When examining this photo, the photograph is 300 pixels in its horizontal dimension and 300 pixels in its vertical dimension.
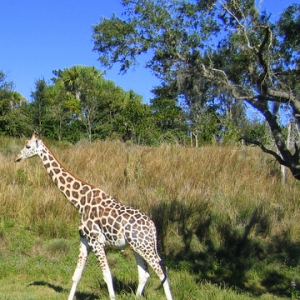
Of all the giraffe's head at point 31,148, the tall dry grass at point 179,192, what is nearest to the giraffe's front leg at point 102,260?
the giraffe's head at point 31,148

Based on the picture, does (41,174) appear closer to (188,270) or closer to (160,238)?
(160,238)

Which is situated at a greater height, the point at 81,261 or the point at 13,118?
the point at 13,118

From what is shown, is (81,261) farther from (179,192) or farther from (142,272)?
(179,192)

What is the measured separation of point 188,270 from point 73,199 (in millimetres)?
3286

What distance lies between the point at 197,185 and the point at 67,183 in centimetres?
612

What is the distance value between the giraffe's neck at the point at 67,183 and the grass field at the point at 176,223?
1593mm

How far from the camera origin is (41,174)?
45.8 ft

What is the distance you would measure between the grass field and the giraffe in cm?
64

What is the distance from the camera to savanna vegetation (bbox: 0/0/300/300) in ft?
22.2

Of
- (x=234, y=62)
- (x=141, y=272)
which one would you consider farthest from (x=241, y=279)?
(x=234, y=62)

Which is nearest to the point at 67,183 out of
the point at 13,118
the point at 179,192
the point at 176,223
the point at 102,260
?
the point at 102,260

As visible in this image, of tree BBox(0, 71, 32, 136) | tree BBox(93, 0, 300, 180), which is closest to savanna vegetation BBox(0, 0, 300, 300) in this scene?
tree BBox(93, 0, 300, 180)

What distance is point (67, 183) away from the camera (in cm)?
769

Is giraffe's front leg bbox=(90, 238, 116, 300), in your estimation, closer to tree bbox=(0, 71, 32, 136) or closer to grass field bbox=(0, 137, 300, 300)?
grass field bbox=(0, 137, 300, 300)
